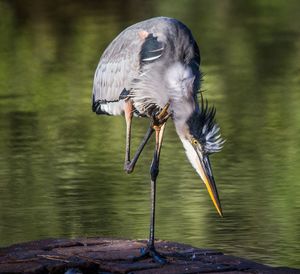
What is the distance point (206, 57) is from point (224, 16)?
578cm

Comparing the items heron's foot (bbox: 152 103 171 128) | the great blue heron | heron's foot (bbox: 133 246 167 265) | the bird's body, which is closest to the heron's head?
the great blue heron

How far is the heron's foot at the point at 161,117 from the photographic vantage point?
8227mm

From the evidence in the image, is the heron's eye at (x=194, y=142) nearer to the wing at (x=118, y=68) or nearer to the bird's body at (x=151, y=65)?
the bird's body at (x=151, y=65)

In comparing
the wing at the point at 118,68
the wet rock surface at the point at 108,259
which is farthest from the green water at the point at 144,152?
the wing at the point at 118,68

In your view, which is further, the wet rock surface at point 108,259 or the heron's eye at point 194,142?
the heron's eye at point 194,142

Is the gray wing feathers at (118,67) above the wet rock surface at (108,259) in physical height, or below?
above

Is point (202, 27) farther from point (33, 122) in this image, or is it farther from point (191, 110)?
point (191, 110)

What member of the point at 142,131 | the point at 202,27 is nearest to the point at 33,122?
the point at 142,131

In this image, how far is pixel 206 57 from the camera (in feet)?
60.7

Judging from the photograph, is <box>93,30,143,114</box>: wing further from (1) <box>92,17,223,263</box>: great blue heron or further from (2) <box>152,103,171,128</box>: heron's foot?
(2) <box>152,103,171,128</box>: heron's foot

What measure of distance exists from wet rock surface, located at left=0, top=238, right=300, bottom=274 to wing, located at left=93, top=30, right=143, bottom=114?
1.22 meters

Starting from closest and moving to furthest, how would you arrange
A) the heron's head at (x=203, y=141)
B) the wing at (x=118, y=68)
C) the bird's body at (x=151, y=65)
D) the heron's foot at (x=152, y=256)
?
1. the heron's foot at (x=152, y=256)
2. the heron's head at (x=203, y=141)
3. the bird's body at (x=151, y=65)
4. the wing at (x=118, y=68)

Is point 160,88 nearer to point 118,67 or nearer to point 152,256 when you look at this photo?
point 118,67

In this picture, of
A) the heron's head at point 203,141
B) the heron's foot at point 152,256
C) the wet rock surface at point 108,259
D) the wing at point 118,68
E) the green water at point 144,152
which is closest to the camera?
the wet rock surface at point 108,259
